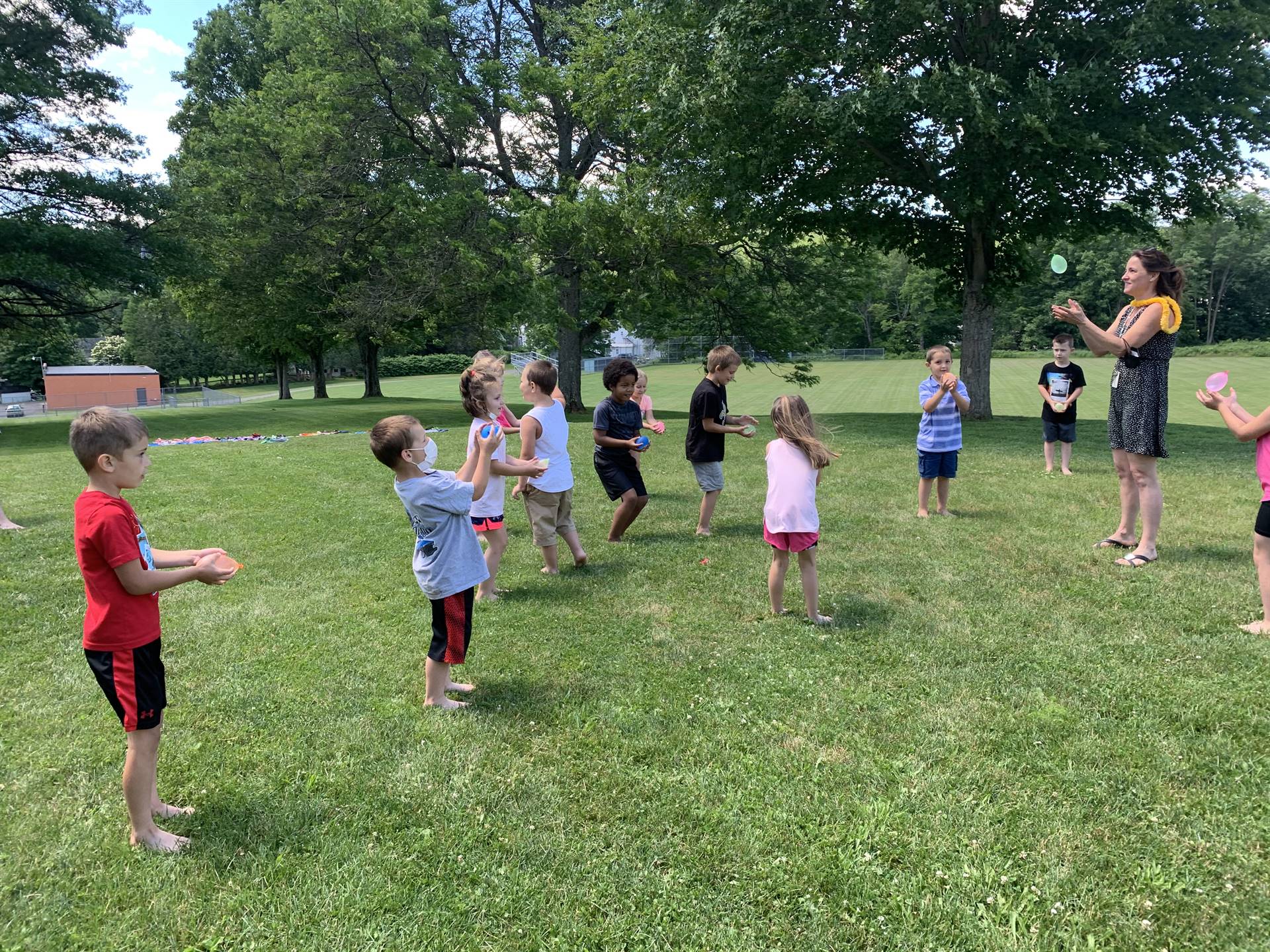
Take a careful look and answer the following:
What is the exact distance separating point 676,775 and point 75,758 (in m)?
2.85

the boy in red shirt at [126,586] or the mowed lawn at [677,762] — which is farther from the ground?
the boy in red shirt at [126,586]

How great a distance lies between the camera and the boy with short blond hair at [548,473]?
6062 millimetres

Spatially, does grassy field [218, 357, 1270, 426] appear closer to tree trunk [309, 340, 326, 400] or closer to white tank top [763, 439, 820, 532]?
tree trunk [309, 340, 326, 400]

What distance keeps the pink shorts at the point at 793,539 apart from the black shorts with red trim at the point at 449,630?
2109 mm

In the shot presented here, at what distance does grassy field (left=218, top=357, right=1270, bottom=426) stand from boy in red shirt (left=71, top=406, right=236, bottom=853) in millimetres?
18507

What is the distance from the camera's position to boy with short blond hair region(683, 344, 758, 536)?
7219 mm

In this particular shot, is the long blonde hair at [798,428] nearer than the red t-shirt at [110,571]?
No

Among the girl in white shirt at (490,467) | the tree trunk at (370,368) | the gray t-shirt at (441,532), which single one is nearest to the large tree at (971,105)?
the girl in white shirt at (490,467)

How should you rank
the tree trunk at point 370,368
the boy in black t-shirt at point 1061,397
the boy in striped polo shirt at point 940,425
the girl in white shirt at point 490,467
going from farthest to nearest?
the tree trunk at point 370,368, the boy in black t-shirt at point 1061,397, the boy in striped polo shirt at point 940,425, the girl in white shirt at point 490,467

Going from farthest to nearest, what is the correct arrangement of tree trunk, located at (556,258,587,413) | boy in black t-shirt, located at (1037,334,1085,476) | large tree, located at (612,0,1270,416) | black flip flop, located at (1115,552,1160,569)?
tree trunk, located at (556,258,587,413), large tree, located at (612,0,1270,416), boy in black t-shirt, located at (1037,334,1085,476), black flip flop, located at (1115,552,1160,569)

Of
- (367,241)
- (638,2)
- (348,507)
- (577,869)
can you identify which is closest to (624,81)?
(638,2)

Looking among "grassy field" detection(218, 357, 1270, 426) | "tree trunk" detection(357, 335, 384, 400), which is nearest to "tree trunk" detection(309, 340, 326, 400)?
"tree trunk" detection(357, 335, 384, 400)

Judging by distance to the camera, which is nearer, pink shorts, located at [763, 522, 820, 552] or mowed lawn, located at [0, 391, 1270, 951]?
mowed lawn, located at [0, 391, 1270, 951]

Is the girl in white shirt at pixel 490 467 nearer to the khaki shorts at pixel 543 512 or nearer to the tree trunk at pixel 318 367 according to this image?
the khaki shorts at pixel 543 512
